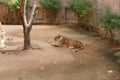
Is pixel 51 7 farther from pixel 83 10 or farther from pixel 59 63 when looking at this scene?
pixel 59 63

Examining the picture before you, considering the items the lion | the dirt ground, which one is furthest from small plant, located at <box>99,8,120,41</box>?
the lion

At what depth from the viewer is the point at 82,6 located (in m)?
13.2

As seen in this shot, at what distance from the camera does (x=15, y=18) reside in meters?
15.8

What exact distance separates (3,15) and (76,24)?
4239mm

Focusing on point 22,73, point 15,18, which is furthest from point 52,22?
point 22,73

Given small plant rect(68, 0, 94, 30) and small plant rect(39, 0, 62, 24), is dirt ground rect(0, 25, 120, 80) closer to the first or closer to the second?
small plant rect(68, 0, 94, 30)

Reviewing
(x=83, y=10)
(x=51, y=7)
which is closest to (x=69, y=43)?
(x=83, y=10)

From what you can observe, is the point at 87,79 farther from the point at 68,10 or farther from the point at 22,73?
the point at 68,10

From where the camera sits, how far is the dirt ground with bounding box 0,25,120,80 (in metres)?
6.54

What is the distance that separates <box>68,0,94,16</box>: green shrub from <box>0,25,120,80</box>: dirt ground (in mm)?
2710

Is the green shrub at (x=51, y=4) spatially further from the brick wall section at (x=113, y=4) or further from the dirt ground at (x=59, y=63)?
the dirt ground at (x=59, y=63)

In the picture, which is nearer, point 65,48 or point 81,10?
point 65,48

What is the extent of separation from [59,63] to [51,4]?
773 cm

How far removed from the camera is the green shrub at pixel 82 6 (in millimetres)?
12831
